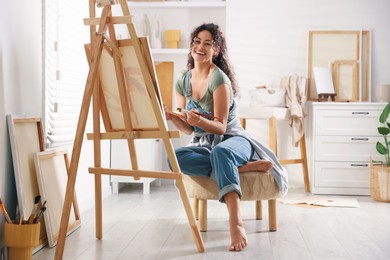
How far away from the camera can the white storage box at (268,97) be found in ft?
Answer: 16.7

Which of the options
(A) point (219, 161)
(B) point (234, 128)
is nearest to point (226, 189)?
(A) point (219, 161)

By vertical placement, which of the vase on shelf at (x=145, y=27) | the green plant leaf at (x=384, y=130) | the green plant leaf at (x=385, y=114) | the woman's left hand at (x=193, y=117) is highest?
the vase on shelf at (x=145, y=27)

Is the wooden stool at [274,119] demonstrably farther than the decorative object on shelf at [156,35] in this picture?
No

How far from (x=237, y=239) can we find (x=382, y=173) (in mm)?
2259

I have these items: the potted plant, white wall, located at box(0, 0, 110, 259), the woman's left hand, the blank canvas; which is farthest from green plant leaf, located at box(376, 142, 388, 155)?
white wall, located at box(0, 0, 110, 259)

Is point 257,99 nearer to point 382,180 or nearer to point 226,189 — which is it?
point 382,180

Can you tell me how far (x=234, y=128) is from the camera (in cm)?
333

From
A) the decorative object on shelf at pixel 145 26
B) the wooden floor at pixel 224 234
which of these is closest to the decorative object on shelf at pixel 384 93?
the wooden floor at pixel 224 234

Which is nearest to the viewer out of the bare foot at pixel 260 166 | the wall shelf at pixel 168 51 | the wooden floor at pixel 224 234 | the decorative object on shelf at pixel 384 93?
the wooden floor at pixel 224 234

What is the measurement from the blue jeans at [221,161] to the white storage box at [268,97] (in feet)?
6.14

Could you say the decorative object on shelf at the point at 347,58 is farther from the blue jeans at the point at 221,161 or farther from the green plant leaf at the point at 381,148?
the blue jeans at the point at 221,161

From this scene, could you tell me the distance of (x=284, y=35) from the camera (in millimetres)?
5371

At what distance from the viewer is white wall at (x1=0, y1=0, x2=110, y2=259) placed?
103 inches

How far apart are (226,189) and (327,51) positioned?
2.84m
